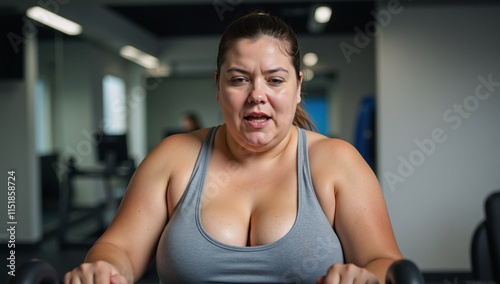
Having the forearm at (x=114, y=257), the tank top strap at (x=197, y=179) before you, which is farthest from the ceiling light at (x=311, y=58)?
the forearm at (x=114, y=257)

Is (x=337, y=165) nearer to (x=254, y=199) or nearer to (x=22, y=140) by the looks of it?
(x=254, y=199)

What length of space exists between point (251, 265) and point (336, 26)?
789 cm

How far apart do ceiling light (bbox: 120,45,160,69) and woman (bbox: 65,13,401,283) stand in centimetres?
707

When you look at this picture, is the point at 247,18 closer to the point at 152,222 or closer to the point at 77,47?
the point at 152,222

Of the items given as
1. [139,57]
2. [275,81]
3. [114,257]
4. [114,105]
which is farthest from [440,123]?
[114,105]

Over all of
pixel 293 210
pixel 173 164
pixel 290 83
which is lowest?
pixel 293 210

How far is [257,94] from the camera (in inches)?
42.7

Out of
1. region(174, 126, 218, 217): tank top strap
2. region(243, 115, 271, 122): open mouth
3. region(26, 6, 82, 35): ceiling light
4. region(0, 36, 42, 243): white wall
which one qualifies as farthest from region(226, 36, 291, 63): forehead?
region(0, 36, 42, 243): white wall

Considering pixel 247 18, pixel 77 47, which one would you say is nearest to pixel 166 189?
pixel 247 18

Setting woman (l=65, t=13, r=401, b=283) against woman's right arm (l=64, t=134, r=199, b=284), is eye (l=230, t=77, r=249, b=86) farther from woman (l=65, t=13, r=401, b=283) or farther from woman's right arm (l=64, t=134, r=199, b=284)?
woman's right arm (l=64, t=134, r=199, b=284)

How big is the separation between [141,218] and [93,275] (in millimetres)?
274

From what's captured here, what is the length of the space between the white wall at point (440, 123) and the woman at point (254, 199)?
3595 millimetres

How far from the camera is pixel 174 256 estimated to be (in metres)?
1.08

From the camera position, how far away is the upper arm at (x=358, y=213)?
108 cm
